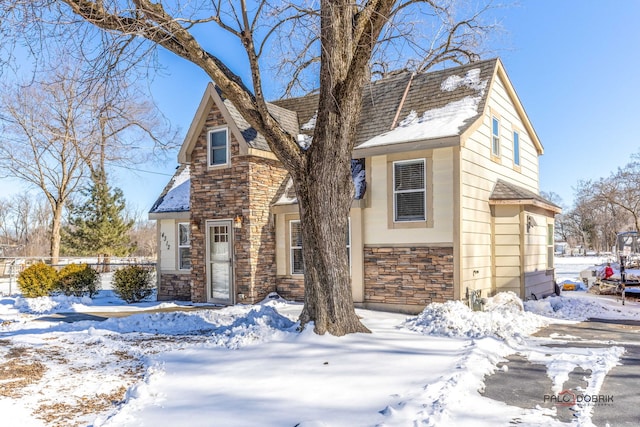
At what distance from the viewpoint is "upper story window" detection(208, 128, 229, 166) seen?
12352 millimetres

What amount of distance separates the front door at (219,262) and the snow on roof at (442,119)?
14.4 feet

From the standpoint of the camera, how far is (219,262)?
12.4 meters

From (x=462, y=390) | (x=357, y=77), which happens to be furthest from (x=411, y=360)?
(x=357, y=77)

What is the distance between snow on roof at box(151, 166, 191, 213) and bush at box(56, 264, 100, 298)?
8.90 ft

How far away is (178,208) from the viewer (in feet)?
46.0

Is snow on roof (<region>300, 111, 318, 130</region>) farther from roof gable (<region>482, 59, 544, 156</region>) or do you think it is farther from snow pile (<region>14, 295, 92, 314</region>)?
snow pile (<region>14, 295, 92, 314</region>)

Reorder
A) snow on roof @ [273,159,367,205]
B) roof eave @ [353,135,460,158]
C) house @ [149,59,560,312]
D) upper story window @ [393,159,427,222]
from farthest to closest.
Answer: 1. snow on roof @ [273,159,367,205]
2. upper story window @ [393,159,427,222]
3. house @ [149,59,560,312]
4. roof eave @ [353,135,460,158]

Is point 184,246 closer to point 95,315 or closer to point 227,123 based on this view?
point 95,315

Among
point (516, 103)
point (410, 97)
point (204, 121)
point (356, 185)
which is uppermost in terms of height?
point (516, 103)

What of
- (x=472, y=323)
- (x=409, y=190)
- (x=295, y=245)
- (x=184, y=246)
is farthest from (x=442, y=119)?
(x=184, y=246)

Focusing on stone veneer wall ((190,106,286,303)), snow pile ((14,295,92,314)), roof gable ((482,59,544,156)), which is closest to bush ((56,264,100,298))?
snow pile ((14,295,92,314))

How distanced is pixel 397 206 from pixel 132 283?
27.0 ft

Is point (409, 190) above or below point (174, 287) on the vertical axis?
above

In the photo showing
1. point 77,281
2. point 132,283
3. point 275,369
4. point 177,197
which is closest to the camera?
point 275,369
